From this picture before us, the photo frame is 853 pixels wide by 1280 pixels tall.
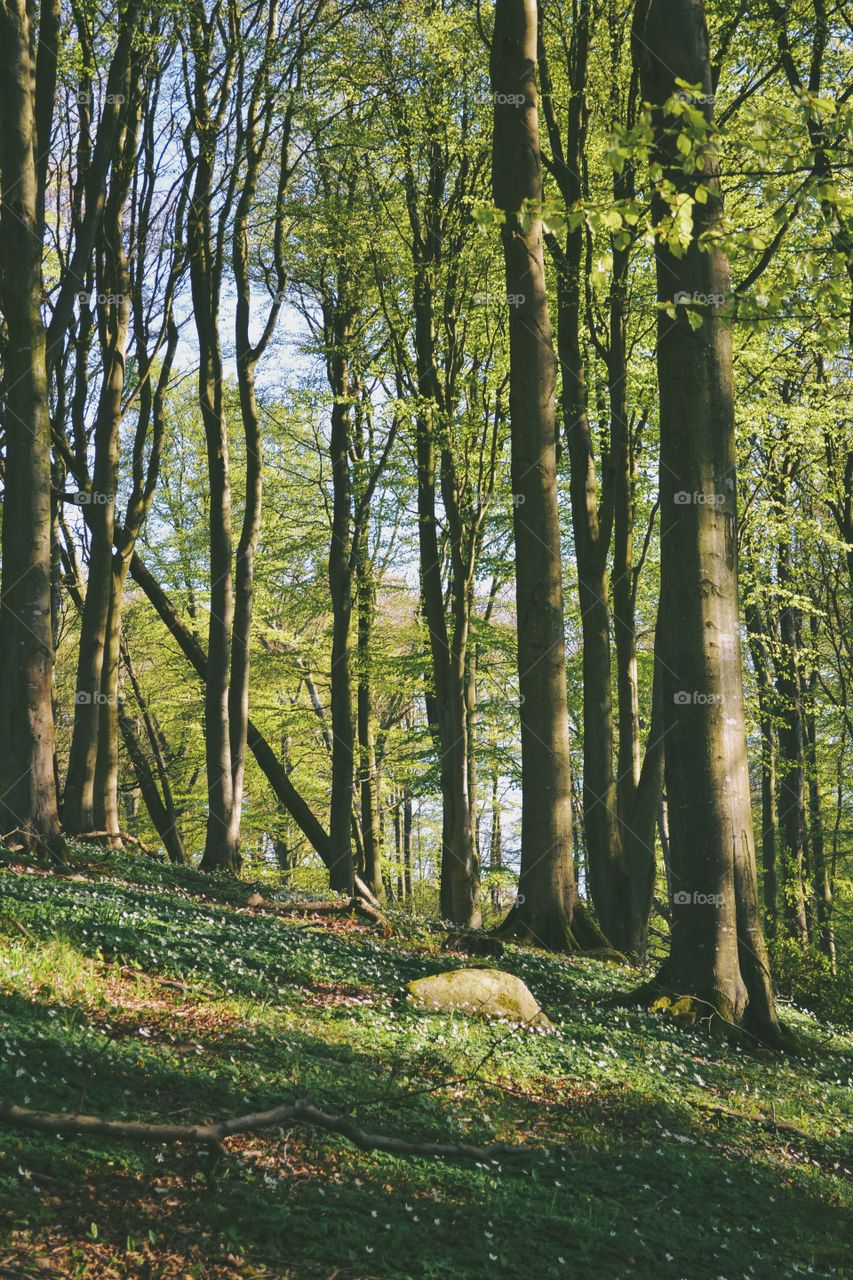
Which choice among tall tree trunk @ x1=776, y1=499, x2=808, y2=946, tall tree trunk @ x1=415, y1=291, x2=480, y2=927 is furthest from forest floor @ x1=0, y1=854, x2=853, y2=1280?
tall tree trunk @ x1=776, y1=499, x2=808, y2=946

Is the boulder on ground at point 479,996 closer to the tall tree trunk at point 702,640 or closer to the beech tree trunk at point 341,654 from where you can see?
the tall tree trunk at point 702,640

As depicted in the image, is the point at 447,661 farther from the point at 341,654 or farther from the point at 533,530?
the point at 533,530

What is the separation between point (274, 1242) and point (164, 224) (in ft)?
65.4

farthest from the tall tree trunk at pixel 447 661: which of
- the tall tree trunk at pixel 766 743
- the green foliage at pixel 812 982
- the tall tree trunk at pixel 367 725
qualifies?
the tall tree trunk at pixel 766 743

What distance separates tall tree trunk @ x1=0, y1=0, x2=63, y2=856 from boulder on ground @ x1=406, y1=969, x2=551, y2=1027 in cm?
473

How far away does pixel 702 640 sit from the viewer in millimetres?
9523

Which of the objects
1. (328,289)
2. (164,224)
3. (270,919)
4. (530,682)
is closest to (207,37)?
(164,224)

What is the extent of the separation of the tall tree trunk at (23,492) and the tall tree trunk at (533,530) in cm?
544

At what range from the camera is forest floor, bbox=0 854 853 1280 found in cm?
388

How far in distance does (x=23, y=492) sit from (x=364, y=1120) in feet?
25.9

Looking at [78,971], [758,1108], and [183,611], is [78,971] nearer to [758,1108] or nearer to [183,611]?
[758,1108]

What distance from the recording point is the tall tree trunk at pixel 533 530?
41.3 feet

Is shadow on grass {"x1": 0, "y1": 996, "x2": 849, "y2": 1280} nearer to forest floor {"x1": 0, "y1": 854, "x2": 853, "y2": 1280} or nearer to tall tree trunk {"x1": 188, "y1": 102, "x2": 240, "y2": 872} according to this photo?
forest floor {"x1": 0, "y1": 854, "x2": 853, "y2": 1280}

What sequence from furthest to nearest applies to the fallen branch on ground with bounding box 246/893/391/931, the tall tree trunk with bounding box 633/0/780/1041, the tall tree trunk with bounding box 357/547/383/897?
the tall tree trunk with bounding box 357/547/383/897
the fallen branch on ground with bounding box 246/893/391/931
the tall tree trunk with bounding box 633/0/780/1041
